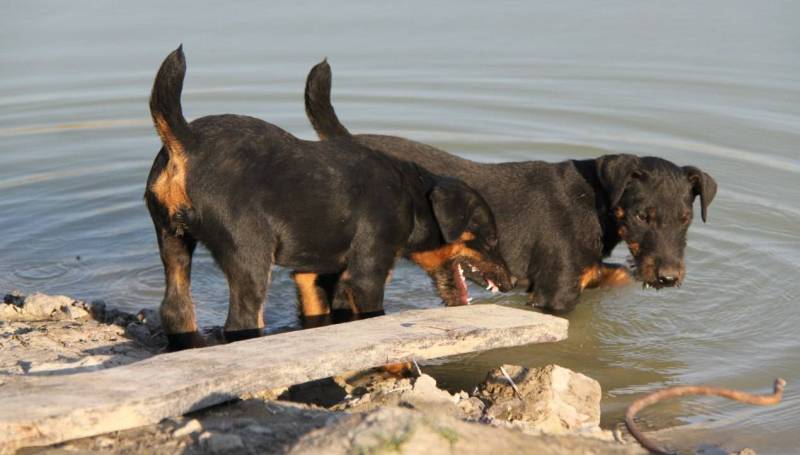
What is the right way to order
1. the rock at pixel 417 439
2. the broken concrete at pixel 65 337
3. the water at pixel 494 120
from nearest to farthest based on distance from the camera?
1. the rock at pixel 417 439
2. the broken concrete at pixel 65 337
3. the water at pixel 494 120

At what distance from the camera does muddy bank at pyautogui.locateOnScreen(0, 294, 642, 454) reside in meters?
3.76

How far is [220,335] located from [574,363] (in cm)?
197

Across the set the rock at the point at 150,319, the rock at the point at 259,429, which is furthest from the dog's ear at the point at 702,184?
the rock at the point at 259,429

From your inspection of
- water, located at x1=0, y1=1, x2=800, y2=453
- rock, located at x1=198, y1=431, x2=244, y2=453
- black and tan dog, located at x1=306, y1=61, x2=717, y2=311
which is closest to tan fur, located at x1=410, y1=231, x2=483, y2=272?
black and tan dog, located at x1=306, y1=61, x2=717, y2=311

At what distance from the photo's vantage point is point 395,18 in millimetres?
13609

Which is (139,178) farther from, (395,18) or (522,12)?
(522,12)

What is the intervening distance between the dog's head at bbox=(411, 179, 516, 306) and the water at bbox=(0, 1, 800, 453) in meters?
0.49

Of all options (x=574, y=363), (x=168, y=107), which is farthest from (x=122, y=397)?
(x=574, y=363)

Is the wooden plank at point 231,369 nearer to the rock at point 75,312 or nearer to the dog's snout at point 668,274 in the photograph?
the dog's snout at point 668,274

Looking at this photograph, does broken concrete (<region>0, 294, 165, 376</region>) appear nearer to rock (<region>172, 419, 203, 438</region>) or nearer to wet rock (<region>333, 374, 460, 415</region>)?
rock (<region>172, 419, 203, 438</region>)

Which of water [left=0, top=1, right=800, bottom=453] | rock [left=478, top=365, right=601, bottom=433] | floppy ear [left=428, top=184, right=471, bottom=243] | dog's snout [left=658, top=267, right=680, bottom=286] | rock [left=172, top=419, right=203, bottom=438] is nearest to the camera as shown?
rock [left=172, top=419, right=203, bottom=438]

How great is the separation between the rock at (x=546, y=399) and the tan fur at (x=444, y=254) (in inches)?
41.8

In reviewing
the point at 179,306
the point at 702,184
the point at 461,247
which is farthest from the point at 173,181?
the point at 702,184

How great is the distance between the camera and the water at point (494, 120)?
6726 mm
